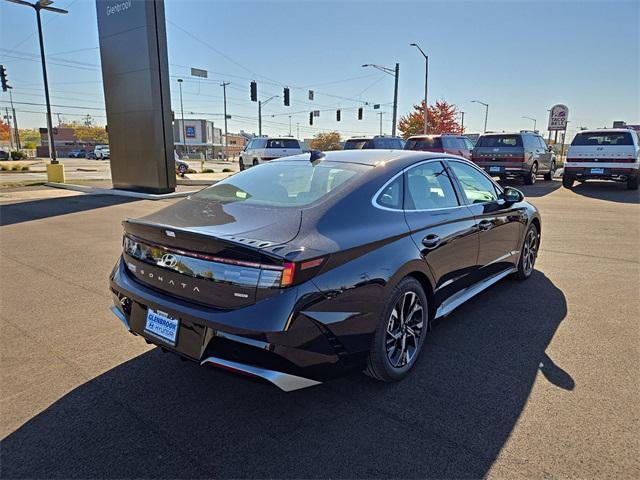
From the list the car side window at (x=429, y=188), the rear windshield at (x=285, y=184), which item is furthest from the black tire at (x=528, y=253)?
the rear windshield at (x=285, y=184)

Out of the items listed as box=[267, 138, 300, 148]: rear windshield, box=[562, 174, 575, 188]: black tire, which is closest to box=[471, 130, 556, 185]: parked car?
box=[562, 174, 575, 188]: black tire

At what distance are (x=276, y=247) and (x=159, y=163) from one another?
520 inches

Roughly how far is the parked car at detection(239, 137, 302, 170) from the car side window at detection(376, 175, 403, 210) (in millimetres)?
19834

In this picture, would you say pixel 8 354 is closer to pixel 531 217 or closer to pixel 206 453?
pixel 206 453

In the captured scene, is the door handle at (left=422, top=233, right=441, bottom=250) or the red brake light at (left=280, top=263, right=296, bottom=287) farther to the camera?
the door handle at (left=422, top=233, right=441, bottom=250)

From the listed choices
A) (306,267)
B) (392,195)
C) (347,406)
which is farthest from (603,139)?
(306,267)

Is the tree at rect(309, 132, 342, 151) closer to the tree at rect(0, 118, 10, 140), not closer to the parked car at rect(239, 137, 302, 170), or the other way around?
the parked car at rect(239, 137, 302, 170)

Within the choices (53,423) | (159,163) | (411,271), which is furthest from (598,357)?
(159,163)

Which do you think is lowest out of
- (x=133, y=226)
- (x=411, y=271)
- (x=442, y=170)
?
(x=411, y=271)

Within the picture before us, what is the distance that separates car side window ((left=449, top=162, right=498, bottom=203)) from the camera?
409 cm

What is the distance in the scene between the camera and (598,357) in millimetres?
3396

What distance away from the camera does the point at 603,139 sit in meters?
15.1

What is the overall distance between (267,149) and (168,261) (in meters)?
21.0

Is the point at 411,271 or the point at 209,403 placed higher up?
the point at 411,271
